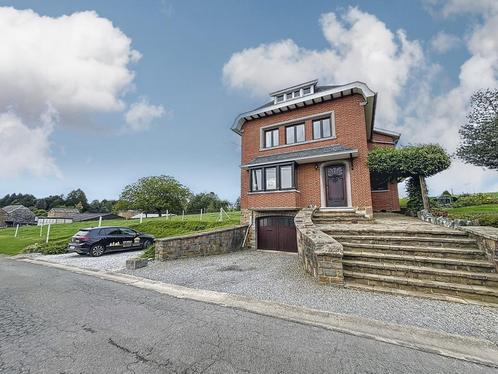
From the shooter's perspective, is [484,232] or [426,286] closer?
[426,286]

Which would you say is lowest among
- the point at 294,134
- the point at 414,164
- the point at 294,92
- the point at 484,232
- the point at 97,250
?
the point at 97,250

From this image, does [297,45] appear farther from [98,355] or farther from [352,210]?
[98,355]

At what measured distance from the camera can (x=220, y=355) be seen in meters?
2.98

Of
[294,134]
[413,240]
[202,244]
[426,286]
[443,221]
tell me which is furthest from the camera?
[294,134]

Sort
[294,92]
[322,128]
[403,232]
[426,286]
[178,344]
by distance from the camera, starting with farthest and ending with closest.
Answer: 1. [294,92]
2. [322,128]
3. [403,232]
4. [426,286]
5. [178,344]

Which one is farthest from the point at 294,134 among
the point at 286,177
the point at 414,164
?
the point at 414,164

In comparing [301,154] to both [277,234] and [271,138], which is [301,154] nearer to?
[271,138]

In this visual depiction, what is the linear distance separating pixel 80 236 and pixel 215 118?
13669 millimetres

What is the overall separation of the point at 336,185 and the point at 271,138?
5.24m

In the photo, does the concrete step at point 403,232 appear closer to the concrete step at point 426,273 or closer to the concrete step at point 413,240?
the concrete step at point 413,240

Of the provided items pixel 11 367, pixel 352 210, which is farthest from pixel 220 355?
pixel 352 210

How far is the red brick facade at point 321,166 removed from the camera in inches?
459

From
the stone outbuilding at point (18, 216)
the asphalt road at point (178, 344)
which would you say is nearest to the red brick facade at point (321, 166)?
the asphalt road at point (178, 344)

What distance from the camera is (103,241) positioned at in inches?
504
